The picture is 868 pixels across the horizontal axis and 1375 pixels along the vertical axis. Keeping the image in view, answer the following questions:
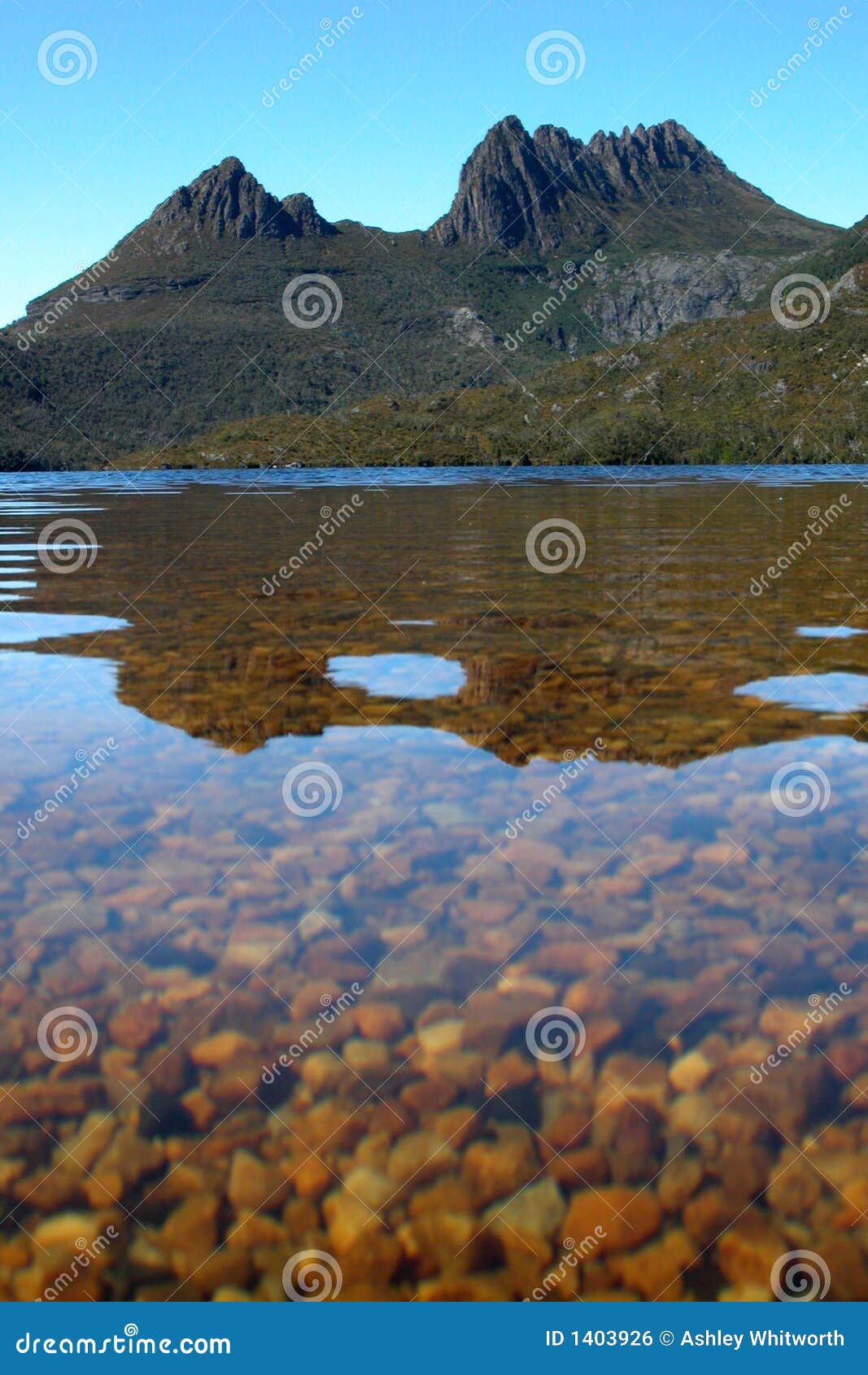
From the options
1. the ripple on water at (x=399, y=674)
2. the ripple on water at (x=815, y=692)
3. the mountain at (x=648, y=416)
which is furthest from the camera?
the mountain at (x=648, y=416)

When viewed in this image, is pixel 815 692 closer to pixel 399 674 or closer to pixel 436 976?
pixel 399 674

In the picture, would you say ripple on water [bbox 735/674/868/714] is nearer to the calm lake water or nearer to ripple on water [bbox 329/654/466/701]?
the calm lake water

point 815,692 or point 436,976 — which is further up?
point 815,692

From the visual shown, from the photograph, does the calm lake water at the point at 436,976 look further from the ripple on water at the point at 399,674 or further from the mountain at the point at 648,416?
the mountain at the point at 648,416

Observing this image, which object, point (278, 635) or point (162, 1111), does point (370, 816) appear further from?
point (278, 635)

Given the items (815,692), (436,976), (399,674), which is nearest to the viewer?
(436,976)

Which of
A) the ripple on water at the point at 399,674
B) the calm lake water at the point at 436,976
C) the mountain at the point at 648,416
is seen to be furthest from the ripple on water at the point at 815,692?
the mountain at the point at 648,416

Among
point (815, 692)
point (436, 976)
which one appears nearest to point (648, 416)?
point (815, 692)

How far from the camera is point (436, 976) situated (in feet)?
15.2

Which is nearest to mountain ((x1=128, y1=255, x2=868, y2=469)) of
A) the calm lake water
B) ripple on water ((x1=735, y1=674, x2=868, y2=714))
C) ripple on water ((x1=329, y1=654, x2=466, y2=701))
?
ripple on water ((x1=329, y1=654, x2=466, y2=701))

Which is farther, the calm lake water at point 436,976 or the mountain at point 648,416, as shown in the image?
the mountain at point 648,416

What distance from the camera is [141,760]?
24.8 ft

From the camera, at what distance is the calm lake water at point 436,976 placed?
3.26 meters

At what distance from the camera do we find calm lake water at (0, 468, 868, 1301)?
3.26 m
